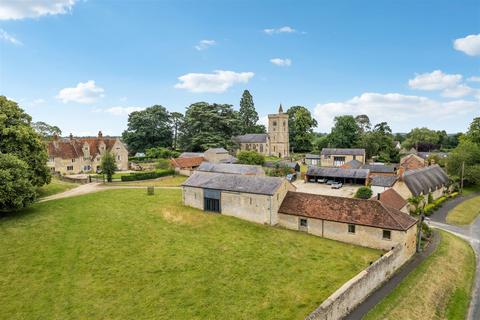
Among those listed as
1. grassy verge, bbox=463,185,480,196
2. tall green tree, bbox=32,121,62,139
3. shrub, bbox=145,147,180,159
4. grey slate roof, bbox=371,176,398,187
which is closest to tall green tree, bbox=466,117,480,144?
grassy verge, bbox=463,185,480,196

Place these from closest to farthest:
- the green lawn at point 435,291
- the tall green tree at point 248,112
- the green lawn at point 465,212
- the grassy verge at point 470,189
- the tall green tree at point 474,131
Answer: the green lawn at point 435,291 < the green lawn at point 465,212 < the grassy verge at point 470,189 < the tall green tree at point 474,131 < the tall green tree at point 248,112

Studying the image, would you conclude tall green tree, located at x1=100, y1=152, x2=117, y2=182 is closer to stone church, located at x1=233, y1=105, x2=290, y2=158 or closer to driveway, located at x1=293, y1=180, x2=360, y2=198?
driveway, located at x1=293, y1=180, x2=360, y2=198

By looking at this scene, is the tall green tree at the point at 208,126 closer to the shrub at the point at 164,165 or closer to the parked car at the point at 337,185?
the shrub at the point at 164,165

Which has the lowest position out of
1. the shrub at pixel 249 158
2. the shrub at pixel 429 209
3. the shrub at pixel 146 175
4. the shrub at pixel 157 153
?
the shrub at pixel 429 209

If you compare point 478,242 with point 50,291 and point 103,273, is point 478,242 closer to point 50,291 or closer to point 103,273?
point 103,273

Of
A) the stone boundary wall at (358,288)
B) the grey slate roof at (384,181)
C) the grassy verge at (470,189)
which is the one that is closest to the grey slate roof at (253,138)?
the grey slate roof at (384,181)

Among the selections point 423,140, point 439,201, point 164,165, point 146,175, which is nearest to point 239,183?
point 146,175
